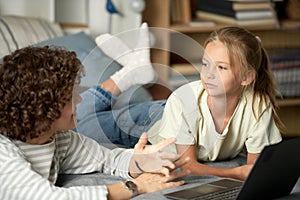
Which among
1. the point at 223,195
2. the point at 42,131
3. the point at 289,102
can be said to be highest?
the point at 42,131

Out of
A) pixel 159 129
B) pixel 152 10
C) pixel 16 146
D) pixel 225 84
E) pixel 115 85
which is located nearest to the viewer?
pixel 16 146

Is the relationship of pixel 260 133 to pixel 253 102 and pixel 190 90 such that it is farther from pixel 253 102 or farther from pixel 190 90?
pixel 190 90

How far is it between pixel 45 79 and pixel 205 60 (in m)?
0.44

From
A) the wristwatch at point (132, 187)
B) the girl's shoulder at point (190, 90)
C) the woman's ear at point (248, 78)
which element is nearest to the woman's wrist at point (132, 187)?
the wristwatch at point (132, 187)

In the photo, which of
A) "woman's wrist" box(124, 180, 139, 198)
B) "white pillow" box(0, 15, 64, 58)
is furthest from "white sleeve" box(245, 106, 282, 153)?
"white pillow" box(0, 15, 64, 58)

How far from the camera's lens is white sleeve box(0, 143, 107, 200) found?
130 centimetres

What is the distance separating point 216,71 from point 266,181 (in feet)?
1.29

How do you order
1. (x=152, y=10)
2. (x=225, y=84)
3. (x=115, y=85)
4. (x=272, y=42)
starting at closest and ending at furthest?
(x=225, y=84)
(x=115, y=85)
(x=152, y=10)
(x=272, y=42)

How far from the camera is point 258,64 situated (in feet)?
5.74

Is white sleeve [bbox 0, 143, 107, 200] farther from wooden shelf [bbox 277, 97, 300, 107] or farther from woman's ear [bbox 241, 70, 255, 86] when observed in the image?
wooden shelf [bbox 277, 97, 300, 107]

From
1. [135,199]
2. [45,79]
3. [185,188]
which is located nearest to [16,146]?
[45,79]

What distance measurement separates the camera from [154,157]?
1457 millimetres

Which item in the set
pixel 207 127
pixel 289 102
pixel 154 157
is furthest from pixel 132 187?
pixel 289 102

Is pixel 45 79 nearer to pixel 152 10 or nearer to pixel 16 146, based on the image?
pixel 16 146
